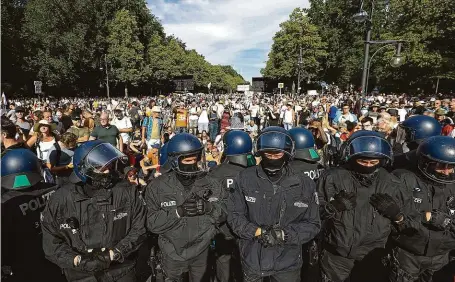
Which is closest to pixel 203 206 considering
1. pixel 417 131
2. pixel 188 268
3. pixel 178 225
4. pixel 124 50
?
pixel 178 225

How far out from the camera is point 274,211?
9.27 ft

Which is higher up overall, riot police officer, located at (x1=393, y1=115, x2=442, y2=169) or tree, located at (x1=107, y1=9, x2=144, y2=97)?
tree, located at (x1=107, y1=9, x2=144, y2=97)

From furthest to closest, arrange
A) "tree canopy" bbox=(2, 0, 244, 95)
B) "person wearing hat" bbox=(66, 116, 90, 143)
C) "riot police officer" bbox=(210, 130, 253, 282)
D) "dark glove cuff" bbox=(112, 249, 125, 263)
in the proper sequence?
"tree canopy" bbox=(2, 0, 244, 95), "person wearing hat" bbox=(66, 116, 90, 143), "riot police officer" bbox=(210, 130, 253, 282), "dark glove cuff" bbox=(112, 249, 125, 263)

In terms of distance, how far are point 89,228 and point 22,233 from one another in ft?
2.86

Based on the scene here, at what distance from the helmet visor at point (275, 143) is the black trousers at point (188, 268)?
1.23 m

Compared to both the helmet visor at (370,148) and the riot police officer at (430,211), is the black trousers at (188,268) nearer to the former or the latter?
the helmet visor at (370,148)

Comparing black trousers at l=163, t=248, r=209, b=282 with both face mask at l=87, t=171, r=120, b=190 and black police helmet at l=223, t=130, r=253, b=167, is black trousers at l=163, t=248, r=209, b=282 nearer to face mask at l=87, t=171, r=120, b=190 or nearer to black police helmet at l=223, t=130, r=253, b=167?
face mask at l=87, t=171, r=120, b=190

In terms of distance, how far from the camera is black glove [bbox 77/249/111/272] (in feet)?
8.59

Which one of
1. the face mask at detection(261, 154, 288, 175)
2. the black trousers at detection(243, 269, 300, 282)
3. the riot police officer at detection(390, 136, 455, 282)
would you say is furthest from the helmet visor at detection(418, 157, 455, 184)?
the black trousers at detection(243, 269, 300, 282)

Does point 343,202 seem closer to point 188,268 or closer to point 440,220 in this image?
point 440,220

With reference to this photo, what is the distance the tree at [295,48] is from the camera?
51.4m

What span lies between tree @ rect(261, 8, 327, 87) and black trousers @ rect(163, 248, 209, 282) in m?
50.8

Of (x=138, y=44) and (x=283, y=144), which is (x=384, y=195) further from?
(x=138, y=44)

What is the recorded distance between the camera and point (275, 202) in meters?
2.81
